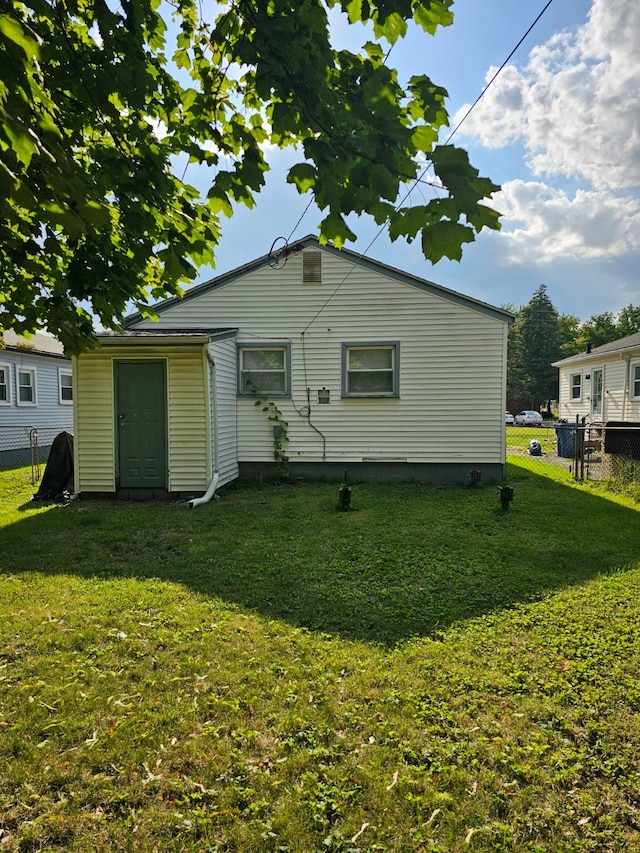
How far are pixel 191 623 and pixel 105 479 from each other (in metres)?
5.49

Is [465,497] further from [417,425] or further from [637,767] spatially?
[637,767]

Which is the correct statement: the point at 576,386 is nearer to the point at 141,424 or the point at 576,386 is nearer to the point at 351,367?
the point at 351,367

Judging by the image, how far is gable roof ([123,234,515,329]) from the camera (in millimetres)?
9469

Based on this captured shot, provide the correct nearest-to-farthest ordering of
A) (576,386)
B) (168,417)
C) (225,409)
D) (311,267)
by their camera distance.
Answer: (168,417)
(225,409)
(311,267)
(576,386)

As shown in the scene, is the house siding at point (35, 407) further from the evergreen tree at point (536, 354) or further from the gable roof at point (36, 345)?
the evergreen tree at point (536, 354)

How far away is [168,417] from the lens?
26.5ft

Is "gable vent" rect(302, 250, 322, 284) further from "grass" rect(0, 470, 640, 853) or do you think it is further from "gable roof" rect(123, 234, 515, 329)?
"grass" rect(0, 470, 640, 853)

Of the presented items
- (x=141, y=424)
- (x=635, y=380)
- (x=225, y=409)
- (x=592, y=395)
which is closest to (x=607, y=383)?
(x=592, y=395)

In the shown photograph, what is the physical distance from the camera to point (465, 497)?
8352 mm

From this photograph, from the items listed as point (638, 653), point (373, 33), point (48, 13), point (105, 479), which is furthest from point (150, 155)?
point (105, 479)

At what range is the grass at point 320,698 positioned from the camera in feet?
6.07

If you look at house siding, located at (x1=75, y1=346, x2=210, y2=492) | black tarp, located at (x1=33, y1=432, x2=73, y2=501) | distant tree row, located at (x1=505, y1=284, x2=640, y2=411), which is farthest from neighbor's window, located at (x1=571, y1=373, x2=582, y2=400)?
distant tree row, located at (x1=505, y1=284, x2=640, y2=411)

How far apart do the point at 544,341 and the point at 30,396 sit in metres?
49.2

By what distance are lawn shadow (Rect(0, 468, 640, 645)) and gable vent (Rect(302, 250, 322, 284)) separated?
4.82 metres
